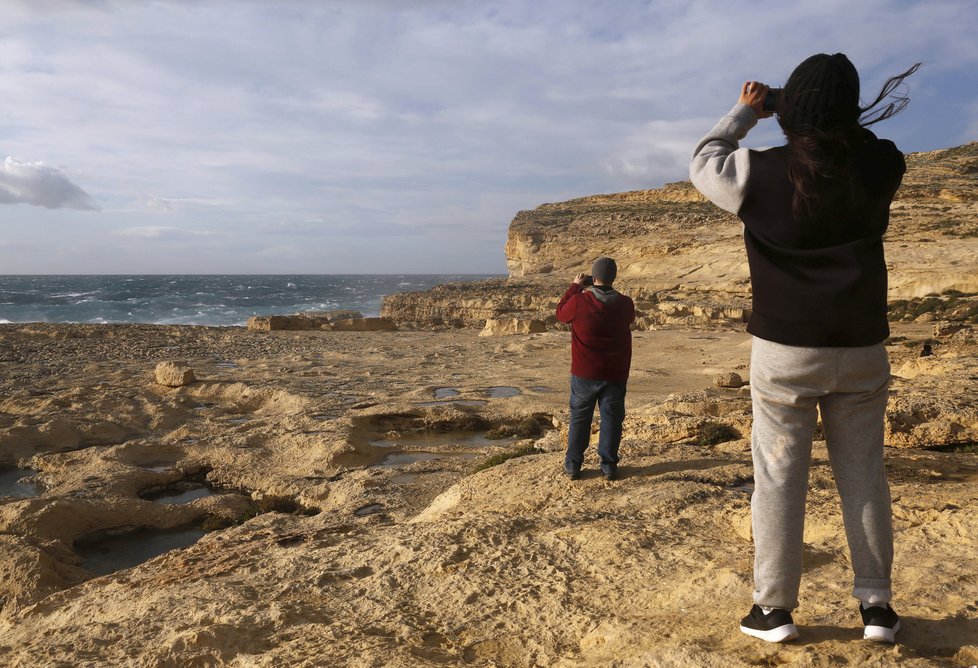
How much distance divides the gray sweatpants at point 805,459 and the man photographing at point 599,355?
8.04 feet

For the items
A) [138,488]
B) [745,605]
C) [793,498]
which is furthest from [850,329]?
[138,488]

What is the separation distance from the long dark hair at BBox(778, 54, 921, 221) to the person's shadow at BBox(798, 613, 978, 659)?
1394 millimetres

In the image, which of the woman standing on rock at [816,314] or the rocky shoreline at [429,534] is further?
the rocky shoreline at [429,534]

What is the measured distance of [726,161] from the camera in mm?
2219

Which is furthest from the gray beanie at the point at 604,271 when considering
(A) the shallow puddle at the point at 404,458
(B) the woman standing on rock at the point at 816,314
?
(A) the shallow puddle at the point at 404,458

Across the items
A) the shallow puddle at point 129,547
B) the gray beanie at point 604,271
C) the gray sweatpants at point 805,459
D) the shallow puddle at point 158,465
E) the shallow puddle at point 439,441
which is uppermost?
the gray beanie at point 604,271

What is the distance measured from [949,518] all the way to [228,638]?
3459mm

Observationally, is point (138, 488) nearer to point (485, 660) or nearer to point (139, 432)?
point (139, 432)

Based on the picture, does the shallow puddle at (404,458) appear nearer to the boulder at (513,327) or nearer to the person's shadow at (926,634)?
the person's shadow at (926,634)

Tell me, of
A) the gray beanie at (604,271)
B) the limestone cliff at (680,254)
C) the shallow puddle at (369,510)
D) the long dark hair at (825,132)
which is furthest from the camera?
the limestone cliff at (680,254)

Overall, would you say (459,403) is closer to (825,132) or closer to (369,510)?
(369,510)

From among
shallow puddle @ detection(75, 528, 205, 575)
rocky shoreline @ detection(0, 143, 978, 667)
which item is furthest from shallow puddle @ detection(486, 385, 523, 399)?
shallow puddle @ detection(75, 528, 205, 575)

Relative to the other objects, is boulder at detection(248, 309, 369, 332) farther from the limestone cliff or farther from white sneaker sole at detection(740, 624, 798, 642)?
white sneaker sole at detection(740, 624, 798, 642)

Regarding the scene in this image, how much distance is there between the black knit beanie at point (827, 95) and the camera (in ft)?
6.85
